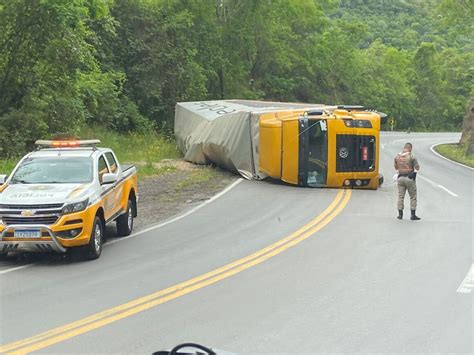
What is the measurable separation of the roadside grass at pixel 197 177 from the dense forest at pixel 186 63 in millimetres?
5696

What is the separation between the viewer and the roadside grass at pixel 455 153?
3592 centimetres

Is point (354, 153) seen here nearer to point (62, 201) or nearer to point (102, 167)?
point (102, 167)

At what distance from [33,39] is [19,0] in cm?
164

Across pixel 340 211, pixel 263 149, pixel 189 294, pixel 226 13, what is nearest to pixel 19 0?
pixel 263 149

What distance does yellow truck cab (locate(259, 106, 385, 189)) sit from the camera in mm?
20812

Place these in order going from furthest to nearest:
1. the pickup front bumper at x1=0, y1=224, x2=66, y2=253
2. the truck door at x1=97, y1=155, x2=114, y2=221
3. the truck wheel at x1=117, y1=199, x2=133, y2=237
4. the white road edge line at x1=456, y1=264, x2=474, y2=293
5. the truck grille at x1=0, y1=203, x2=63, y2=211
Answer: the truck wheel at x1=117, y1=199, x2=133, y2=237 < the truck door at x1=97, y1=155, x2=114, y2=221 < the truck grille at x1=0, y1=203, x2=63, y2=211 < the pickup front bumper at x1=0, y1=224, x2=66, y2=253 < the white road edge line at x1=456, y1=264, x2=474, y2=293

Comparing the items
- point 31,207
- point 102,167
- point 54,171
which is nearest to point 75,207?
point 31,207

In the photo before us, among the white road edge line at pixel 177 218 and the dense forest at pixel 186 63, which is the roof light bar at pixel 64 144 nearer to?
the white road edge line at pixel 177 218

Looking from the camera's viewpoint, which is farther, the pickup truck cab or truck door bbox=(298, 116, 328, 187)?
truck door bbox=(298, 116, 328, 187)

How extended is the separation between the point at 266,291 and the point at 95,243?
349 cm

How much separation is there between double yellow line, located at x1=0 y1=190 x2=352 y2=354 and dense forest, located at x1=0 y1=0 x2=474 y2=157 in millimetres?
11034

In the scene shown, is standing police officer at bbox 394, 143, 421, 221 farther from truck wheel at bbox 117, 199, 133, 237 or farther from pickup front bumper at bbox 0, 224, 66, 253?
pickup front bumper at bbox 0, 224, 66, 253

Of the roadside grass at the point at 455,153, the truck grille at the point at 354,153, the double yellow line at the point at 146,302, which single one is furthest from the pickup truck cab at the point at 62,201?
the roadside grass at the point at 455,153

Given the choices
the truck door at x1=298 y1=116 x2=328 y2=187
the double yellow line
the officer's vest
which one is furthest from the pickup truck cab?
the truck door at x1=298 y1=116 x2=328 y2=187
